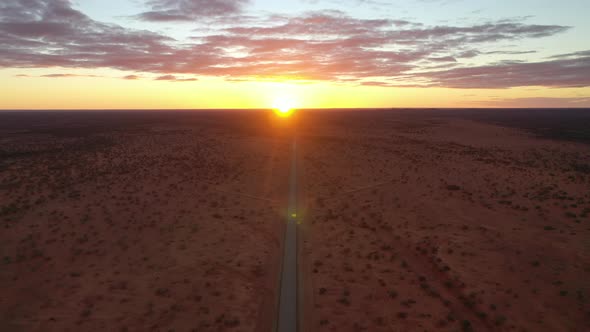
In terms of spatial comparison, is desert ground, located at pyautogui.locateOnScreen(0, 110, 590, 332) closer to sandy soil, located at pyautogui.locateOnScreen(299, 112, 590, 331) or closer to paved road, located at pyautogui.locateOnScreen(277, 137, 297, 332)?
sandy soil, located at pyautogui.locateOnScreen(299, 112, 590, 331)

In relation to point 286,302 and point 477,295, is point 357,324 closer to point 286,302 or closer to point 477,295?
point 286,302

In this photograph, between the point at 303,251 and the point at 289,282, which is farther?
the point at 303,251

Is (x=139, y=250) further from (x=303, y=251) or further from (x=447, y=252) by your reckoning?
(x=447, y=252)

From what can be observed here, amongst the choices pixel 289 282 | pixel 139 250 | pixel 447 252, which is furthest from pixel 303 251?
pixel 139 250

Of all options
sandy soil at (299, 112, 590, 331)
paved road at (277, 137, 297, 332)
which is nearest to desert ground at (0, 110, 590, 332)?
sandy soil at (299, 112, 590, 331)

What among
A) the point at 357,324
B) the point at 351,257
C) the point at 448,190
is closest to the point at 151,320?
the point at 357,324

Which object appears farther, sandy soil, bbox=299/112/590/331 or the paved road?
sandy soil, bbox=299/112/590/331

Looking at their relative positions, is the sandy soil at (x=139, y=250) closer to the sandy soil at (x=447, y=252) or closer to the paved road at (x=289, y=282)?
the paved road at (x=289, y=282)
